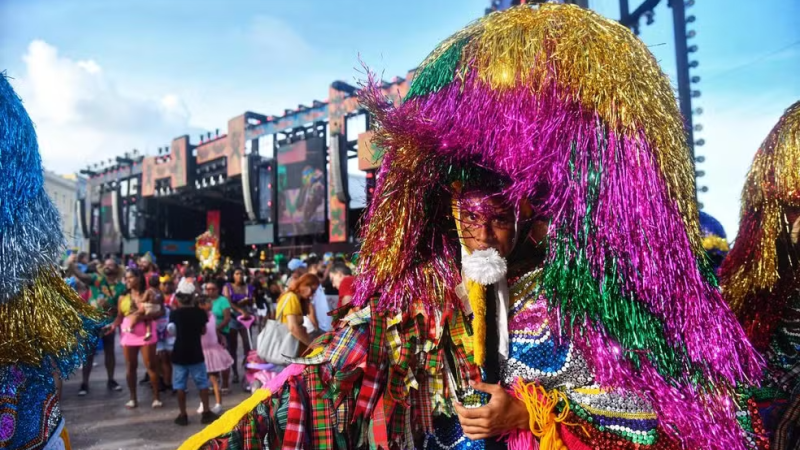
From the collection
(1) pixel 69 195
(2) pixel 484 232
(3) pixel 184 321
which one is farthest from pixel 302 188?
(1) pixel 69 195

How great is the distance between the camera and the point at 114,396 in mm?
6562

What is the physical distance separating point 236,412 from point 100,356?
33.4 feet

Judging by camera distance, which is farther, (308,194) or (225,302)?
(308,194)

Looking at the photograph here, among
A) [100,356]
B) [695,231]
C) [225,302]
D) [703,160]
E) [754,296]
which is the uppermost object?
[703,160]

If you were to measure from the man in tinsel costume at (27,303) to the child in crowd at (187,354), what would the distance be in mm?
3494

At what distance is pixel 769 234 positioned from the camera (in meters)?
2.14

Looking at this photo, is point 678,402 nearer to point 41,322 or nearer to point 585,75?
point 585,75

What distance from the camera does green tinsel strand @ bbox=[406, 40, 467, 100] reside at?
1.52 m

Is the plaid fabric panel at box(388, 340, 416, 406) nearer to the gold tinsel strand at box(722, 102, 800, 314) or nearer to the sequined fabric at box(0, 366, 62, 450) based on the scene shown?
the sequined fabric at box(0, 366, 62, 450)

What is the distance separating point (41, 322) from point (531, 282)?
1855 millimetres

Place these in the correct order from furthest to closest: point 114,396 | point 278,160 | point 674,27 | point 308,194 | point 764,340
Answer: point 278,160, point 308,194, point 114,396, point 674,27, point 764,340

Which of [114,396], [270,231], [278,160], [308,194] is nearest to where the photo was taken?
[114,396]

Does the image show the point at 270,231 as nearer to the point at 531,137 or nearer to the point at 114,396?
the point at 114,396

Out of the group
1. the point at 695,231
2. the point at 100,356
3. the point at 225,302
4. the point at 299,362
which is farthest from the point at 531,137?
the point at 100,356
